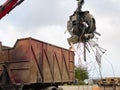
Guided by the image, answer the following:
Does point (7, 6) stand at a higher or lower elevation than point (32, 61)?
higher

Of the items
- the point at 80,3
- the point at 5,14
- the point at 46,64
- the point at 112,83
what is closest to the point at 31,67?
the point at 46,64

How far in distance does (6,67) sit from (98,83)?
8492 millimetres

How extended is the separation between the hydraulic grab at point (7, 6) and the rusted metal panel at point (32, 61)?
1420mm

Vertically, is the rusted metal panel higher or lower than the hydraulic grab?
lower

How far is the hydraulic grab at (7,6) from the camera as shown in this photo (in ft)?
42.9

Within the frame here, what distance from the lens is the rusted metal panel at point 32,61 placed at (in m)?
12.4

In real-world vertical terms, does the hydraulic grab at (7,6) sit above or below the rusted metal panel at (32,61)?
above

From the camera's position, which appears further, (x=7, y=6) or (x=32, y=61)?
(x=7, y=6)

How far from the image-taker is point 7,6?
13.1m

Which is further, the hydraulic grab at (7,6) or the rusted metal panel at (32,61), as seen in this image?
the hydraulic grab at (7,6)

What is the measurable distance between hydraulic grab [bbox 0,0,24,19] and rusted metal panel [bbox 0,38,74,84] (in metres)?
1.42

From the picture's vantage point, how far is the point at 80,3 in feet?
50.1

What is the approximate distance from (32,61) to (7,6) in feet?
8.37

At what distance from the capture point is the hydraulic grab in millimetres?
13080
